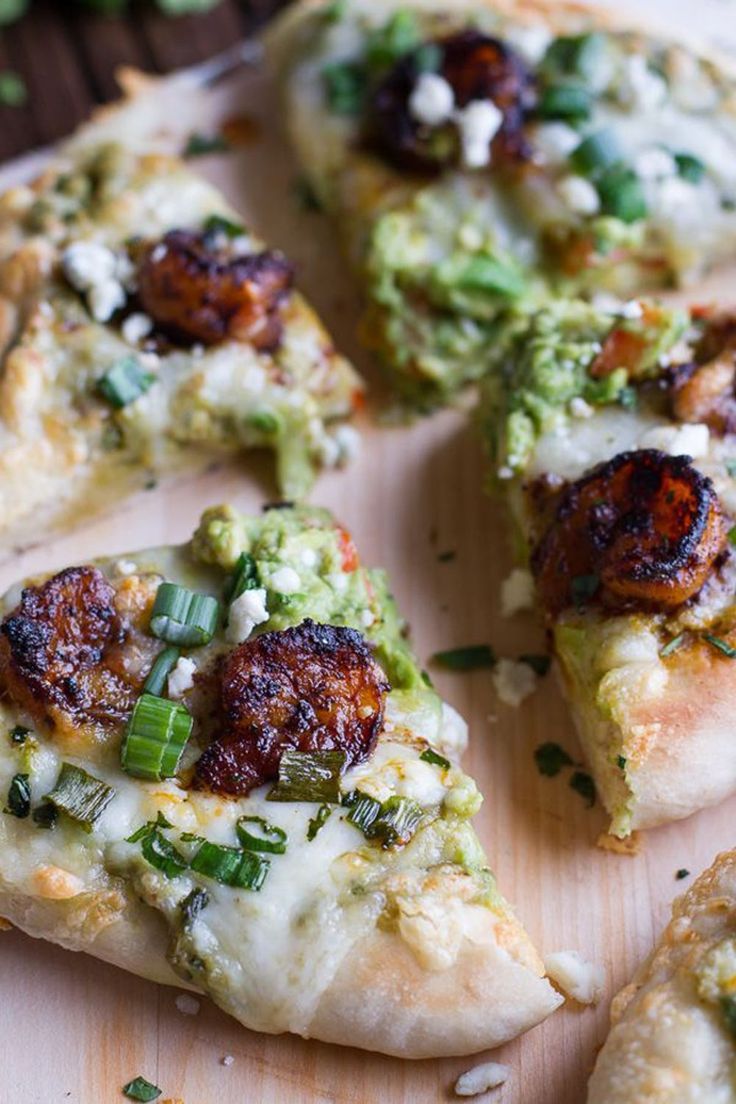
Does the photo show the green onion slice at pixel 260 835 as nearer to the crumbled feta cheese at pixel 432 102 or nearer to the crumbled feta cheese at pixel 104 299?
the crumbled feta cheese at pixel 104 299

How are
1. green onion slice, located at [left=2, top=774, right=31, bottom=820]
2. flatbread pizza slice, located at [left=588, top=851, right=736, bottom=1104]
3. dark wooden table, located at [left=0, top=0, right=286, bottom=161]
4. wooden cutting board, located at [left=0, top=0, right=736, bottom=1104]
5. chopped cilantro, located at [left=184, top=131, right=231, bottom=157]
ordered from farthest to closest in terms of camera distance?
dark wooden table, located at [left=0, top=0, right=286, bottom=161]
chopped cilantro, located at [left=184, top=131, right=231, bottom=157]
wooden cutting board, located at [left=0, top=0, right=736, bottom=1104]
green onion slice, located at [left=2, top=774, right=31, bottom=820]
flatbread pizza slice, located at [left=588, top=851, right=736, bottom=1104]

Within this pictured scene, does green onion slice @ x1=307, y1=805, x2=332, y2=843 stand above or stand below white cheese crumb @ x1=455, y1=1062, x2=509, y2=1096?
above

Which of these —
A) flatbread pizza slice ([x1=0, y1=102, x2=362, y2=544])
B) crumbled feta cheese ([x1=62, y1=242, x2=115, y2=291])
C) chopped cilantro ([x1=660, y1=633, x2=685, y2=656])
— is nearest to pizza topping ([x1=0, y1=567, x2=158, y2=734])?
flatbread pizza slice ([x1=0, y1=102, x2=362, y2=544])

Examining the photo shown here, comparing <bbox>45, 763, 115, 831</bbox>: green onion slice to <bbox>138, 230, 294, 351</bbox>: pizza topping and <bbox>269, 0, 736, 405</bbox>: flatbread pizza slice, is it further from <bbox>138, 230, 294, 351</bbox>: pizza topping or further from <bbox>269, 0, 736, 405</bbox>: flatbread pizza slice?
<bbox>269, 0, 736, 405</bbox>: flatbread pizza slice

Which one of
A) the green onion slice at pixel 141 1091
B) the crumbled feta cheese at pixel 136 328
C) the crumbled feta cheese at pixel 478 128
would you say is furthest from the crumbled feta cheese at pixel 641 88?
the green onion slice at pixel 141 1091

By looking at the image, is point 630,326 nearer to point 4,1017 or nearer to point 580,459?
point 580,459

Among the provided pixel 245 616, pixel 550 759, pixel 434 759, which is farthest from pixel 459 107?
pixel 434 759

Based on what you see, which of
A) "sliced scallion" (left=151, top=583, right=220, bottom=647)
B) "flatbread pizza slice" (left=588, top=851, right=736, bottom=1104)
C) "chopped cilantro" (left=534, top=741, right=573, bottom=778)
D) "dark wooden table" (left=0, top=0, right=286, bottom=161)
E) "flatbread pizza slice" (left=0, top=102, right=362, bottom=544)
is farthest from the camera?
"dark wooden table" (left=0, top=0, right=286, bottom=161)
